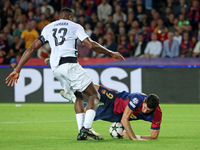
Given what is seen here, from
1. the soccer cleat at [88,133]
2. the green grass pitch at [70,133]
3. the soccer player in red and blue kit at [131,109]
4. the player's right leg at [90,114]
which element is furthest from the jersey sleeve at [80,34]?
the green grass pitch at [70,133]

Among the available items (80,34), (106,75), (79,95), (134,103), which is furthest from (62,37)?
(106,75)

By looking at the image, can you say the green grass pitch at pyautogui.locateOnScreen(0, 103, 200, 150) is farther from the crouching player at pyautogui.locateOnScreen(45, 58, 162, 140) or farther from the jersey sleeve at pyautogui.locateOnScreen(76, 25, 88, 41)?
the jersey sleeve at pyautogui.locateOnScreen(76, 25, 88, 41)

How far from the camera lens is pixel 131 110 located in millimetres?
6184

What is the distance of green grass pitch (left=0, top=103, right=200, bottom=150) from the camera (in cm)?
556

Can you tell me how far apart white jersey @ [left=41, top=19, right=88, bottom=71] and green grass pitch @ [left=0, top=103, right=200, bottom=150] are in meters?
1.27

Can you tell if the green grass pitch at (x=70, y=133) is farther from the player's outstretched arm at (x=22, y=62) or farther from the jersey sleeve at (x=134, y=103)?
the player's outstretched arm at (x=22, y=62)

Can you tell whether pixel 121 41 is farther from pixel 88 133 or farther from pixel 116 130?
pixel 88 133

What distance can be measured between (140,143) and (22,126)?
3173 mm

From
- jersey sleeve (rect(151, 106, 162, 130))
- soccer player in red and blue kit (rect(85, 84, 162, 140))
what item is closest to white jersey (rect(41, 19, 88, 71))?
soccer player in red and blue kit (rect(85, 84, 162, 140))

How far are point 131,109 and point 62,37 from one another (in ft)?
5.16

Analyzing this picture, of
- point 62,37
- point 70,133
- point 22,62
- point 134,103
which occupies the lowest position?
point 70,133

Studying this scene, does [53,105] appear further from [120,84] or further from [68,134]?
[68,134]

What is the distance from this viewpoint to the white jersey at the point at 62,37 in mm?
6113

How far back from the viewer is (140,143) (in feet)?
19.2
